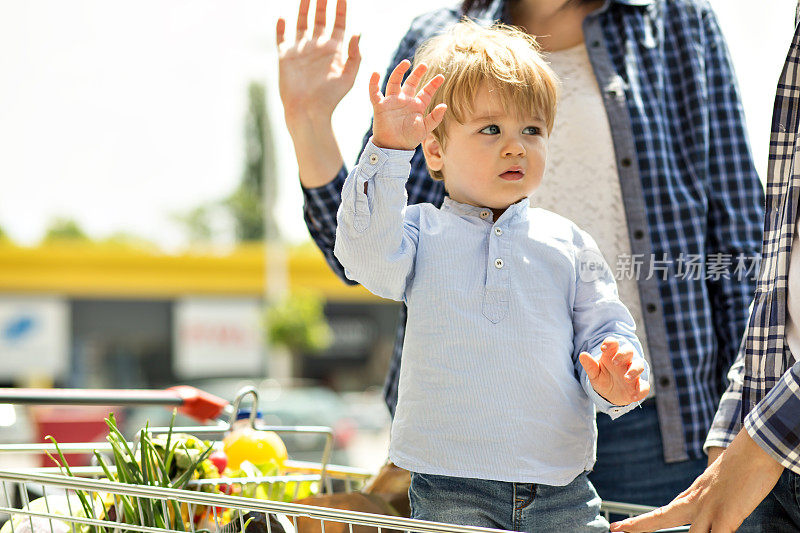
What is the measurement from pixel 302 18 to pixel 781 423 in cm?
139

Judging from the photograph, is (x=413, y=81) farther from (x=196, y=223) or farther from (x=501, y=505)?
(x=196, y=223)

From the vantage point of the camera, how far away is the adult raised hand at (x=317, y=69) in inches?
81.4

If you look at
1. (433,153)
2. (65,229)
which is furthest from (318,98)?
(65,229)

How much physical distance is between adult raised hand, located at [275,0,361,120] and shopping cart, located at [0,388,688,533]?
70 cm

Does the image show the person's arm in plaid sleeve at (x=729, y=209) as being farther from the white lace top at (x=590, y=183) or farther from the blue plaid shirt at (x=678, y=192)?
the white lace top at (x=590, y=183)

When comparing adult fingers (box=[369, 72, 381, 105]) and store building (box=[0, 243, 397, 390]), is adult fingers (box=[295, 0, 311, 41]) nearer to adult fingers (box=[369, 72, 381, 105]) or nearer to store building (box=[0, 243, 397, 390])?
adult fingers (box=[369, 72, 381, 105])

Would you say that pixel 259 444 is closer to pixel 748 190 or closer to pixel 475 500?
pixel 475 500

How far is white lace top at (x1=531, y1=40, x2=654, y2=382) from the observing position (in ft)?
6.79

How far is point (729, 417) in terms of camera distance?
1.64 meters

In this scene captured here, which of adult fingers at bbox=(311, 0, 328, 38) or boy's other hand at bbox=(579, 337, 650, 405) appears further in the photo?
adult fingers at bbox=(311, 0, 328, 38)

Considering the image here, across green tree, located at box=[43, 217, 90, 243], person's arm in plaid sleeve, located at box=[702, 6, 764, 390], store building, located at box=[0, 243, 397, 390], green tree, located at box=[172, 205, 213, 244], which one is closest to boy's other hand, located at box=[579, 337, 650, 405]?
person's arm in plaid sleeve, located at box=[702, 6, 764, 390]

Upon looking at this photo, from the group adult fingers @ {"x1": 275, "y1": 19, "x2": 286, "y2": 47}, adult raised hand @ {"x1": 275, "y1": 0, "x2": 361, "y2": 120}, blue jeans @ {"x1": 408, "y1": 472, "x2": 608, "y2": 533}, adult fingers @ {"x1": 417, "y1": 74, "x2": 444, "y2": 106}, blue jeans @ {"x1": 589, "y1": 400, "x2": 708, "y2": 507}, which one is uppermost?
adult fingers @ {"x1": 275, "y1": 19, "x2": 286, "y2": 47}

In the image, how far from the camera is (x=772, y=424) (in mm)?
1280

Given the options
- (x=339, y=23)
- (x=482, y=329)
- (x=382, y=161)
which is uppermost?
(x=339, y=23)
